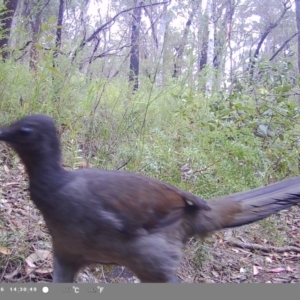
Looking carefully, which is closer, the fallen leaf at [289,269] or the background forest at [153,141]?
the background forest at [153,141]

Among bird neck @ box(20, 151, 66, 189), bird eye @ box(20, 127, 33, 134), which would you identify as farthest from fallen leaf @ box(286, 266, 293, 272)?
bird eye @ box(20, 127, 33, 134)

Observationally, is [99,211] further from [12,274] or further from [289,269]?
[289,269]

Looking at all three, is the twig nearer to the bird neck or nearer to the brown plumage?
the brown plumage

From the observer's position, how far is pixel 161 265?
178cm

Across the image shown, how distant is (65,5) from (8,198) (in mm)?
4159

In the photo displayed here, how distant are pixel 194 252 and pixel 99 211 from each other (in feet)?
3.96

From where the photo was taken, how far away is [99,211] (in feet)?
5.54

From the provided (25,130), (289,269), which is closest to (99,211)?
(25,130)

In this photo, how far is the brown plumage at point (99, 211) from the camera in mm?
1661

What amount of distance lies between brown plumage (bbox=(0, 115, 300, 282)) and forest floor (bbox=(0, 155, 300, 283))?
0.59m

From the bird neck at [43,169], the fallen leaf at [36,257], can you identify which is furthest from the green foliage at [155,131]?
the bird neck at [43,169]

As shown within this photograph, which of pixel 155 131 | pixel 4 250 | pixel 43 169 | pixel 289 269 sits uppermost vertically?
pixel 155 131

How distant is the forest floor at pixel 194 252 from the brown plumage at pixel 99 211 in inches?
23.1

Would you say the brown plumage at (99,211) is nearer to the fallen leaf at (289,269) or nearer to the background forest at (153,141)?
the background forest at (153,141)
